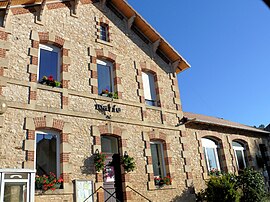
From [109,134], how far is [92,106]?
40.1 inches

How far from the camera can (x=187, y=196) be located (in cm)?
988

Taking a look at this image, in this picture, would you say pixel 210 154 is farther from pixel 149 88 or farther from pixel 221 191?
pixel 149 88

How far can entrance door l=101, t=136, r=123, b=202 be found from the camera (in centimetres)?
847

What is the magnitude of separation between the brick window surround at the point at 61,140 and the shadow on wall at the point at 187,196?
153 inches

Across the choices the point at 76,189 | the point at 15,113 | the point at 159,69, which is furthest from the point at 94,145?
the point at 159,69

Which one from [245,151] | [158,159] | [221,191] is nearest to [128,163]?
[158,159]

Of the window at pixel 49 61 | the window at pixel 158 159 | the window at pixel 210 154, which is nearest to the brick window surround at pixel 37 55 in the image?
the window at pixel 49 61

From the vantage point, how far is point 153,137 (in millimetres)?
9883

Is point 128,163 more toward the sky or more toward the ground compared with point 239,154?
more toward the ground

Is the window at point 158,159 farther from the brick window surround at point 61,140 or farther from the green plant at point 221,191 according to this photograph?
the brick window surround at point 61,140

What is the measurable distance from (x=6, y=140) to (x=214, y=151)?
876 centimetres

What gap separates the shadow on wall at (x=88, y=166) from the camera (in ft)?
25.8

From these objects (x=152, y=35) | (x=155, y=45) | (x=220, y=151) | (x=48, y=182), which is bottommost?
(x=48, y=182)

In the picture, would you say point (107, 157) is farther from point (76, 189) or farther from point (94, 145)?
point (76, 189)
